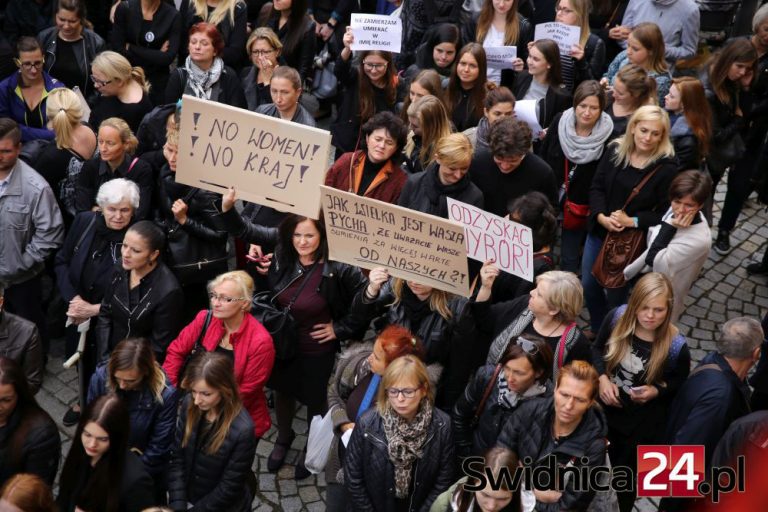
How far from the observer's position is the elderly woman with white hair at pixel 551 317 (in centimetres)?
584

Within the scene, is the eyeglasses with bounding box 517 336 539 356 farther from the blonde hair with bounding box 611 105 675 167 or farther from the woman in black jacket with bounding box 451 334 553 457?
the blonde hair with bounding box 611 105 675 167

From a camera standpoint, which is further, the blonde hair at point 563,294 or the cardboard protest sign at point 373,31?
the cardboard protest sign at point 373,31

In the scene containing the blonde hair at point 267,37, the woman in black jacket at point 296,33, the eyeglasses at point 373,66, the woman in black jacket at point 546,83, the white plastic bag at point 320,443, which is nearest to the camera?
the white plastic bag at point 320,443

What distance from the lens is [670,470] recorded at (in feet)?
19.1

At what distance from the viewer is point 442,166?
7.02 m

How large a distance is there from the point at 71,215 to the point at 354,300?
2.93 metres

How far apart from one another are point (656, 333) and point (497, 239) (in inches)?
45.5

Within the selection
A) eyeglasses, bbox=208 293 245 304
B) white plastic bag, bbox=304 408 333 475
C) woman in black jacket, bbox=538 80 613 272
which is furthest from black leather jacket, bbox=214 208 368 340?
woman in black jacket, bbox=538 80 613 272

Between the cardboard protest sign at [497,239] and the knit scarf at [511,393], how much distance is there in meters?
0.81

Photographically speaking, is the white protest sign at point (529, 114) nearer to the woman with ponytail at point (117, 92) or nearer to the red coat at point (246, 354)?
the red coat at point (246, 354)

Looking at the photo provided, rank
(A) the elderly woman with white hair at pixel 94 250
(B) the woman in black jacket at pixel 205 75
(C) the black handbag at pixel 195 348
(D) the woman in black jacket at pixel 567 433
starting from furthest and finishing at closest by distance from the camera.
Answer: (B) the woman in black jacket at pixel 205 75, (A) the elderly woman with white hair at pixel 94 250, (C) the black handbag at pixel 195 348, (D) the woman in black jacket at pixel 567 433

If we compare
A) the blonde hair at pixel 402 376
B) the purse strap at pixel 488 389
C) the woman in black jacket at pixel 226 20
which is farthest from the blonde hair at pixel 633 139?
the woman in black jacket at pixel 226 20

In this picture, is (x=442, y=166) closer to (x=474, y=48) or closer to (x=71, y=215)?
(x=474, y=48)

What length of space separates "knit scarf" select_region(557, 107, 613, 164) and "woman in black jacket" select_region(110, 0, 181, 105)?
4.36 m
